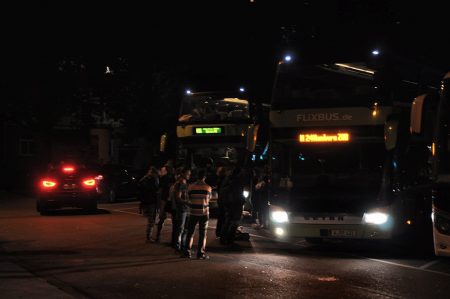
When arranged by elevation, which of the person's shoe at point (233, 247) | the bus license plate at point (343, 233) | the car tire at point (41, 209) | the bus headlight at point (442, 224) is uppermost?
the bus headlight at point (442, 224)

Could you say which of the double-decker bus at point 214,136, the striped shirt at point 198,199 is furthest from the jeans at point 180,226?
the double-decker bus at point 214,136

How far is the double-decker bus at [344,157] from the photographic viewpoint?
12.3 meters

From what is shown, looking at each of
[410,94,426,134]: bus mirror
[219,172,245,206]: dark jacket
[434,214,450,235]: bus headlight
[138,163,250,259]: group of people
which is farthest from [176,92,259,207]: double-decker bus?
[434,214,450,235]: bus headlight

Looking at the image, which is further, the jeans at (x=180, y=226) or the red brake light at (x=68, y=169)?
the red brake light at (x=68, y=169)

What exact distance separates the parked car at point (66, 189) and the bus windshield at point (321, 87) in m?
9.67

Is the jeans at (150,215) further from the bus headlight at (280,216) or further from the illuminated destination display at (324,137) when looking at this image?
the illuminated destination display at (324,137)

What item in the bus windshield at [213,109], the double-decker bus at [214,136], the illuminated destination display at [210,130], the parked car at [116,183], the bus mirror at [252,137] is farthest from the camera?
the parked car at [116,183]

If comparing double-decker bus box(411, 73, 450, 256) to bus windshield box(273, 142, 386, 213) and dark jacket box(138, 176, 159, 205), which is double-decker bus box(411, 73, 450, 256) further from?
dark jacket box(138, 176, 159, 205)

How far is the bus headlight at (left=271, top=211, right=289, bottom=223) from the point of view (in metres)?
12.7

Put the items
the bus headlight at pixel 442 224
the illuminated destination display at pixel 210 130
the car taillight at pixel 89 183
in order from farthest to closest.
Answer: the car taillight at pixel 89 183 < the illuminated destination display at pixel 210 130 < the bus headlight at pixel 442 224

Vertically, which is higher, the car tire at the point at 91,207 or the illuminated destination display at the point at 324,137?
the illuminated destination display at the point at 324,137

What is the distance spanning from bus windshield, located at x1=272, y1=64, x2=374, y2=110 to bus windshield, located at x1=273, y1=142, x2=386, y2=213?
860 mm

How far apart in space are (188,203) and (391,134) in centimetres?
393

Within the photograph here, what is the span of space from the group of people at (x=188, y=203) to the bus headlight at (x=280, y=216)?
1138 millimetres
